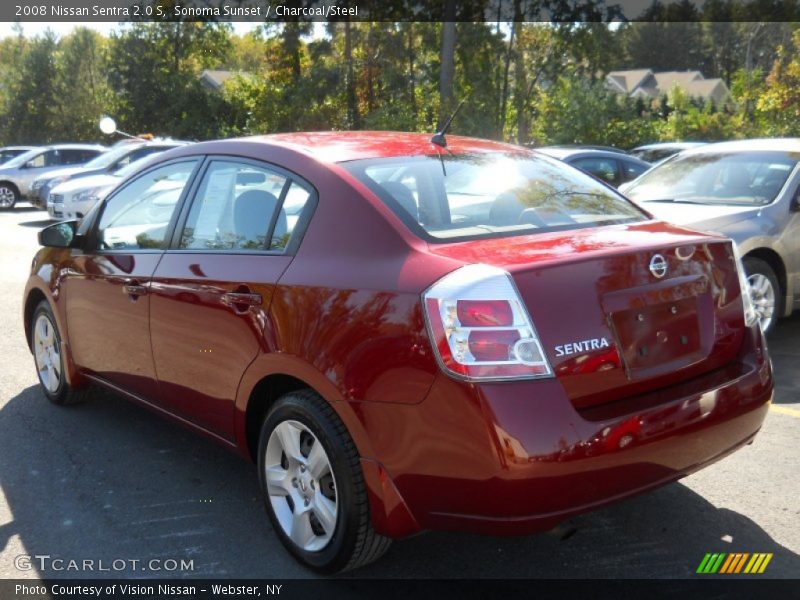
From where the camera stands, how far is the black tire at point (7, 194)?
21.9 metres

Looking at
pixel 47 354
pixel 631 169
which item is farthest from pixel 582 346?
pixel 631 169

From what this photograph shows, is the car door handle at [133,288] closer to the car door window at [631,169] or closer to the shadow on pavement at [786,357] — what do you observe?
the shadow on pavement at [786,357]

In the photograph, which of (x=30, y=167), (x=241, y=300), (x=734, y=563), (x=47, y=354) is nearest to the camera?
(x=734, y=563)

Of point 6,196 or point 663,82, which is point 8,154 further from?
point 663,82

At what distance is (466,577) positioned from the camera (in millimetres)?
3383

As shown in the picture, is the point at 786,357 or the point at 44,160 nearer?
the point at 786,357

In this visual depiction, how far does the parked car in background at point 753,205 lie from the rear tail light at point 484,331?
385 cm

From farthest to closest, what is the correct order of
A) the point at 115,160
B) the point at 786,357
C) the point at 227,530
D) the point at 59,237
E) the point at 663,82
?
the point at 663,82, the point at 115,160, the point at 786,357, the point at 59,237, the point at 227,530

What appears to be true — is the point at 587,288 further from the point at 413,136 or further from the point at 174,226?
the point at 174,226

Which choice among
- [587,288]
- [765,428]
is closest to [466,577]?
[587,288]

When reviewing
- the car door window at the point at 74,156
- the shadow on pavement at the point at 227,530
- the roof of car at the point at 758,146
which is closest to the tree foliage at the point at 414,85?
the car door window at the point at 74,156

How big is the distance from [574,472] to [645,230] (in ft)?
3.79

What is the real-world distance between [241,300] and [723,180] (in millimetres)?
5101

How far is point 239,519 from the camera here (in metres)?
3.93
